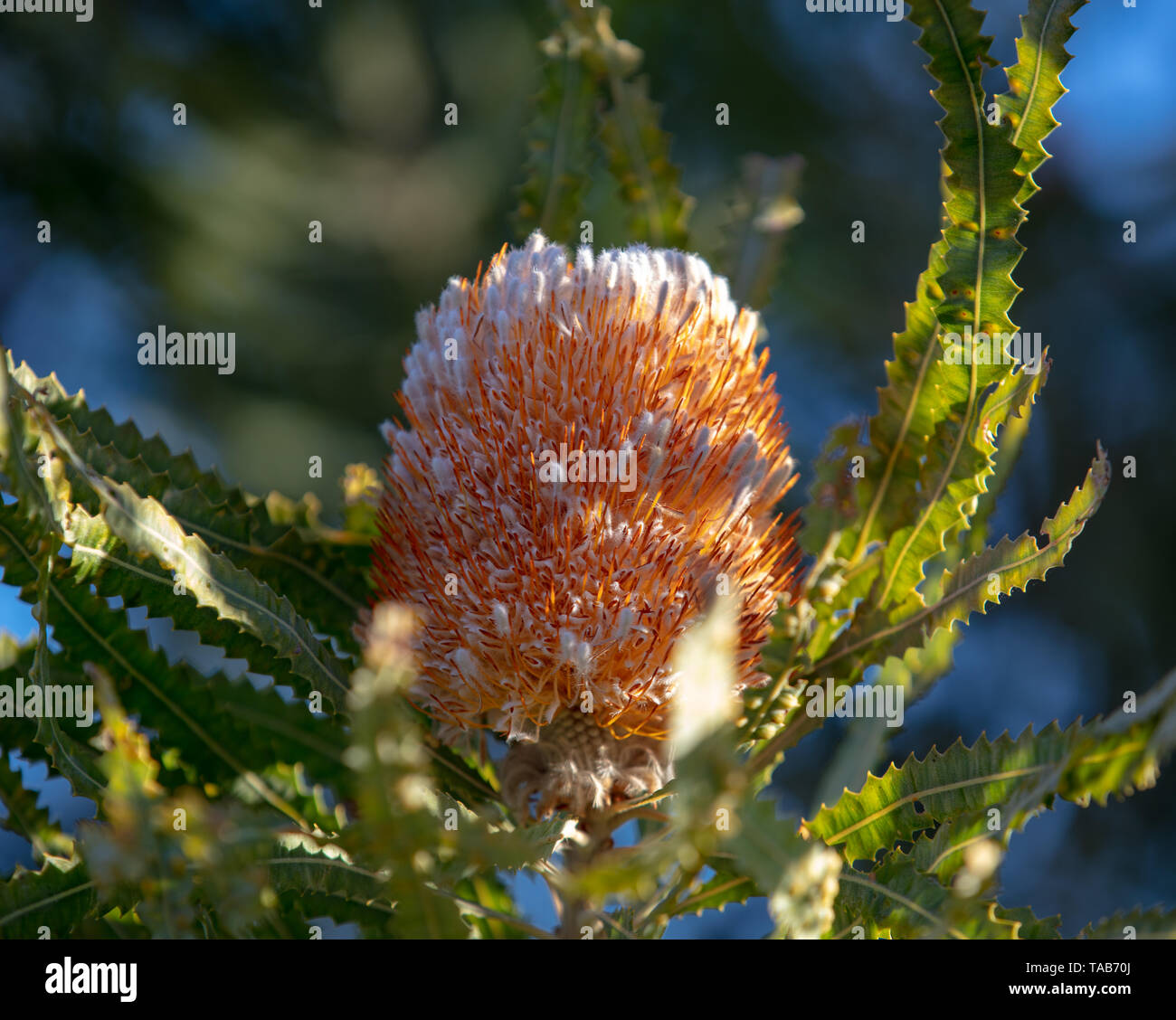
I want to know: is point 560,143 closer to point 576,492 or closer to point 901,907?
point 576,492

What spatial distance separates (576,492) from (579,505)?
0.01 m

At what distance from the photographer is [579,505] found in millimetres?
964

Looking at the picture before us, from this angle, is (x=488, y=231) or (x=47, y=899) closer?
(x=47, y=899)

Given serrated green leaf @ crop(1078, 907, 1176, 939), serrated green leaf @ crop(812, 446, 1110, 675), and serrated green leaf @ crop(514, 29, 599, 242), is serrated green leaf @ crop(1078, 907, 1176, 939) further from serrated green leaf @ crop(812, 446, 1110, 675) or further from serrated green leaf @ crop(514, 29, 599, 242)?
serrated green leaf @ crop(514, 29, 599, 242)

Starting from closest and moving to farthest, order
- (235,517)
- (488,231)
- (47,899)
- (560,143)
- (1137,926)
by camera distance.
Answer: (1137,926), (47,899), (235,517), (560,143), (488,231)

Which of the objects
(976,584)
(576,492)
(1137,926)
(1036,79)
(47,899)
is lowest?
(1137,926)

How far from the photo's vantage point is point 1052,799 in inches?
31.5

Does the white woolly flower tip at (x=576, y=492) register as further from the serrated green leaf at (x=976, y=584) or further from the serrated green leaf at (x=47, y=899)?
the serrated green leaf at (x=47, y=899)

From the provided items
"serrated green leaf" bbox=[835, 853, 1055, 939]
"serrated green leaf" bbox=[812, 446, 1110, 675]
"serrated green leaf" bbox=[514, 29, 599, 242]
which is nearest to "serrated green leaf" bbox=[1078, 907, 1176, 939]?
"serrated green leaf" bbox=[835, 853, 1055, 939]

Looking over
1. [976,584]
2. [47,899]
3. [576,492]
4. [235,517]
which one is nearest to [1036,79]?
[976,584]

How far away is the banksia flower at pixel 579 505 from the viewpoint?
978mm
